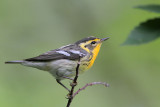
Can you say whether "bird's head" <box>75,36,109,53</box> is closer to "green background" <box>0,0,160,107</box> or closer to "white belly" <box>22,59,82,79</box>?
"white belly" <box>22,59,82,79</box>

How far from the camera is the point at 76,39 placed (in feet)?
23.4

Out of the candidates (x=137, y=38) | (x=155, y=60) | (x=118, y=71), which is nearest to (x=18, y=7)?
(x=118, y=71)

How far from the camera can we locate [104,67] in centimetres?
651

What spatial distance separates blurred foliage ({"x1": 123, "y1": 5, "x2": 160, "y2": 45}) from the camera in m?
2.22

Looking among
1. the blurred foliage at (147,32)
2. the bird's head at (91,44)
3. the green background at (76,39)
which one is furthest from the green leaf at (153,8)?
the green background at (76,39)

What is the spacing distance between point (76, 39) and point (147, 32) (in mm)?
4866

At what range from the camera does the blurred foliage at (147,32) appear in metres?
2.22

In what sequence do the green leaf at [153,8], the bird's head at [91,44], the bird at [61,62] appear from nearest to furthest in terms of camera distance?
1. the green leaf at [153,8]
2. the bird at [61,62]
3. the bird's head at [91,44]

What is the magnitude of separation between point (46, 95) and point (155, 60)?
117 inches

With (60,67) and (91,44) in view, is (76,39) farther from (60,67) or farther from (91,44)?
(60,67)

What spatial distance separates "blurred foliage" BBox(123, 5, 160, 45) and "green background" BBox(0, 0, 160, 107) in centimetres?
279

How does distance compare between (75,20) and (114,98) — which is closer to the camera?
(114,98)

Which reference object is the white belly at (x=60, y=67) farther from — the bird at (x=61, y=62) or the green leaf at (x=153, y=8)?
the green leaf at (x=153, y=8)

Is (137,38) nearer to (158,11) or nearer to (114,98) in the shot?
(158,11)
